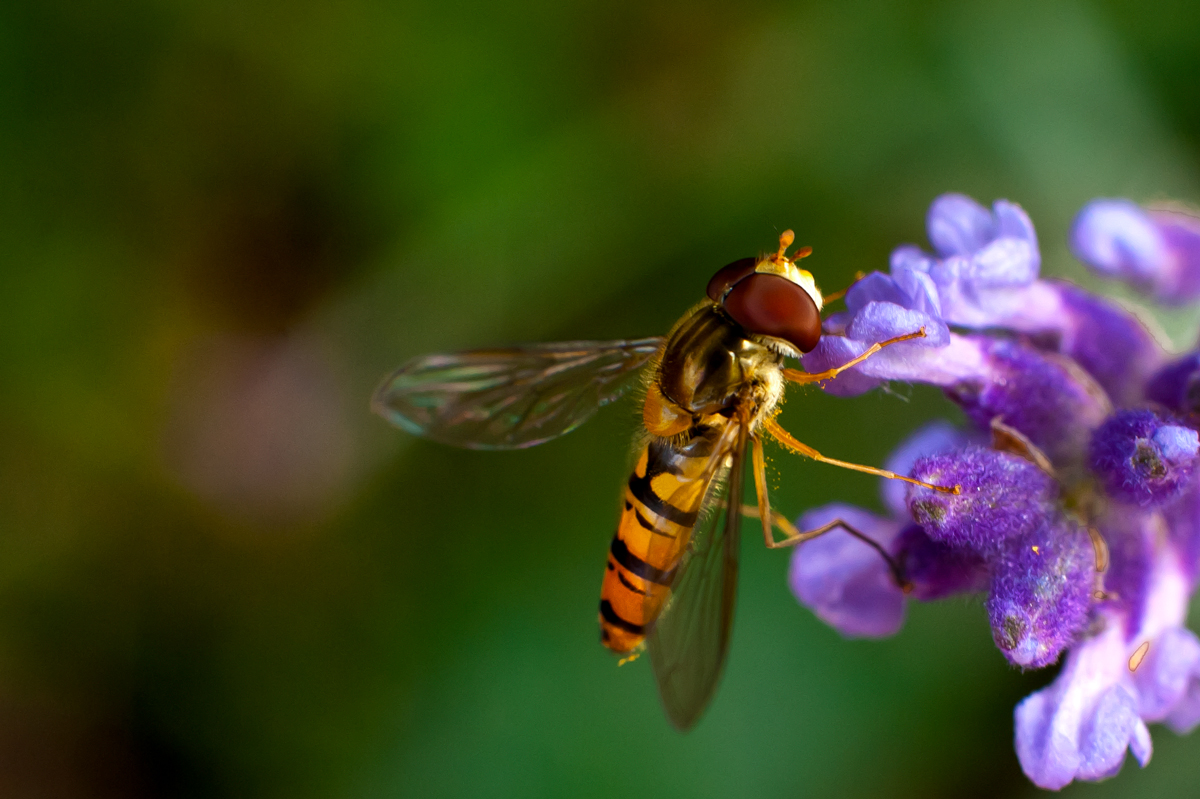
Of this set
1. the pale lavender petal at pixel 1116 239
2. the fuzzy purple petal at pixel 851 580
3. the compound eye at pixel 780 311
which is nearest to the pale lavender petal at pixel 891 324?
the compound eye at pixel 780 311

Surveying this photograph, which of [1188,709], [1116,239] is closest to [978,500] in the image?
[1188,709]

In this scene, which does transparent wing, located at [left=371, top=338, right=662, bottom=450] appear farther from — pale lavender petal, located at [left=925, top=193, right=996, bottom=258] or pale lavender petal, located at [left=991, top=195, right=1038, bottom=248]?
pale lavender petal, located at [left=991, top=195, right=1038, bottom=248]

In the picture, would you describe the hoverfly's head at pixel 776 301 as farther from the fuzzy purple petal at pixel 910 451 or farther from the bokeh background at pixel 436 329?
the bokeh background at pixel 436 329

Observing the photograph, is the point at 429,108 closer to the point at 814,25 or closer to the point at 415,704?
the point at 814,25

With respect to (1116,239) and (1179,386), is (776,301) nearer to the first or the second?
(1179,386)

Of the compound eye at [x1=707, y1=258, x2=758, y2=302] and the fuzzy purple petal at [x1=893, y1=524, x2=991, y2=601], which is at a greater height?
the compound eye at [x1=707, y1=258, x2=758, y2=302]

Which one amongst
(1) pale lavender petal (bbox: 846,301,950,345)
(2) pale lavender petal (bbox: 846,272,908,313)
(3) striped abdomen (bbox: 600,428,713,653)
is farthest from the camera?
(3) striped abdomen (bbox: 600,428,713,653)

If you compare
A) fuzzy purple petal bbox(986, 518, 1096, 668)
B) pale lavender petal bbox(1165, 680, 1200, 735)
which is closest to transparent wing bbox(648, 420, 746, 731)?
fuzzy purple petal bbox(986, 518, 1096, 668)
